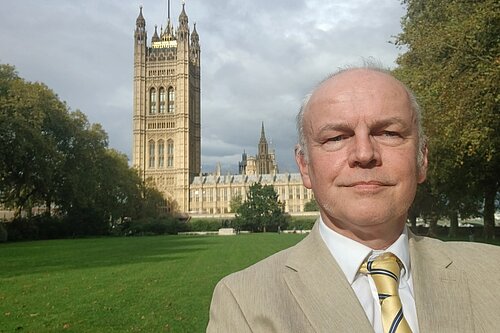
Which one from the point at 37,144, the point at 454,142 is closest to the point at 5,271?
the point at 454,142

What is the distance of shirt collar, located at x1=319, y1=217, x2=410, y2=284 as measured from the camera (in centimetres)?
141

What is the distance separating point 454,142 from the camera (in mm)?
12656

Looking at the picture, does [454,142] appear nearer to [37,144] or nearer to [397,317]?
[397,317]

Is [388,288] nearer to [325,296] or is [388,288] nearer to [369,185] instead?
[325,296]

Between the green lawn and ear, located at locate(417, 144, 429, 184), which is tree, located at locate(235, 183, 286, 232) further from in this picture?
ear, located at locate(417, 144, 429, 184)

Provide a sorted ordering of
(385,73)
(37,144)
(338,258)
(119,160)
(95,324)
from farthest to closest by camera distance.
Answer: (119,160) → (37,144) → (95,324) → (385,73) → (338,258)

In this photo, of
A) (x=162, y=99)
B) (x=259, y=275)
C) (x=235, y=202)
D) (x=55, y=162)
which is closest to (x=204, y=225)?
(x=235, y=202)

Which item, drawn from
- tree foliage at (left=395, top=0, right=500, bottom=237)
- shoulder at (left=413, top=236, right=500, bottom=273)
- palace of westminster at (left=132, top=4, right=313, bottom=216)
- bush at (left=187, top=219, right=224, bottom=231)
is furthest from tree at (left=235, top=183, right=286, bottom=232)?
shoulder at (left=413, top=236, right=500, bottom=273)

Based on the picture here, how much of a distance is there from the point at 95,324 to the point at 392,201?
20.7 ft

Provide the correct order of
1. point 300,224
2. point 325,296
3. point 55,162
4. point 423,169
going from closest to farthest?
1. point 325,296
2. point 423,169
3. point 55,162
4. point 300,224

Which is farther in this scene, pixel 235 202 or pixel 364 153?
pixel 235 202

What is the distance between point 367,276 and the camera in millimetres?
1408

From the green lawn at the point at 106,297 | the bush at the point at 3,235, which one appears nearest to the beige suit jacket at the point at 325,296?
the green lawn at the point at 106,297

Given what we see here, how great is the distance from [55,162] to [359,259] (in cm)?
3437
